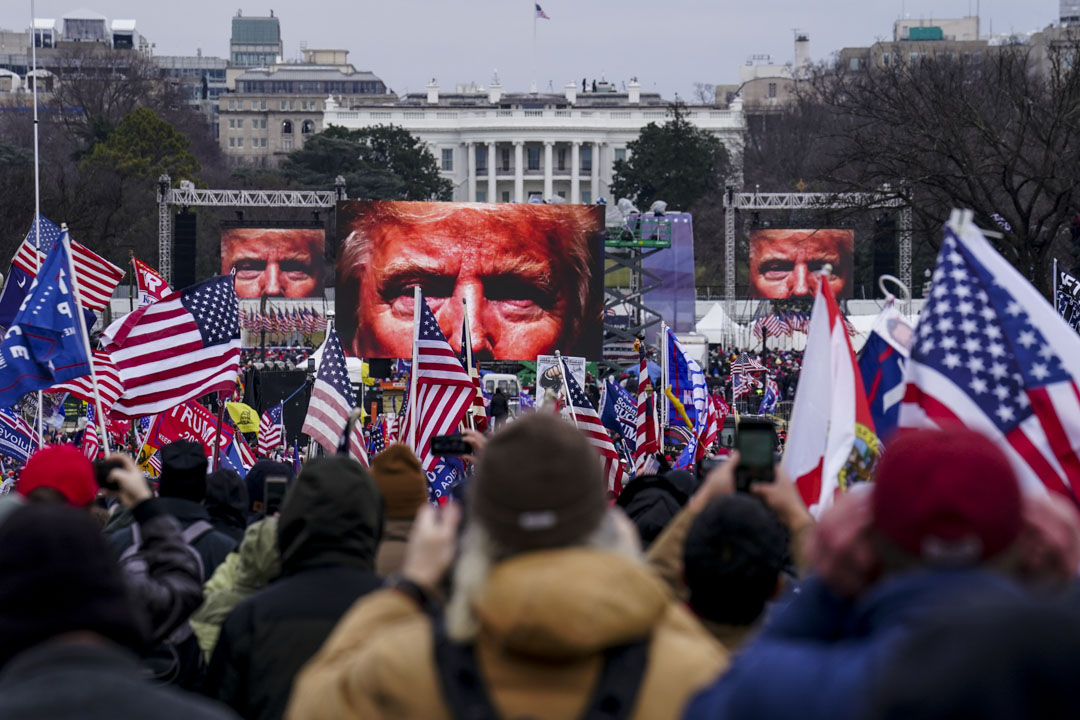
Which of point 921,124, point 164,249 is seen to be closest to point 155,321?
point 921,124

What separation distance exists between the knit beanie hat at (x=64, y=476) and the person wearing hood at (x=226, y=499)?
151cm

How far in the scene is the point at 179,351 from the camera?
1119 centimetres

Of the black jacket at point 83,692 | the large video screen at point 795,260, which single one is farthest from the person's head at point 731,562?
the large video screen at point 795,260

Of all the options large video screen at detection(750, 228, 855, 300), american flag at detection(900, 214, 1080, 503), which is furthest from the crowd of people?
large video screen at detection(750, 228, 855, 300)

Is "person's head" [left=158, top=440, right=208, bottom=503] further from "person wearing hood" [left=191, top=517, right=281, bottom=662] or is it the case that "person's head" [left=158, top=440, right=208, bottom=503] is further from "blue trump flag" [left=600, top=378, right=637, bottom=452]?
"blue trump flag" [left=600, top=378, right=637, bottom=452]

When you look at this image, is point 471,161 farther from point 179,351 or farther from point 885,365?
point 885,365

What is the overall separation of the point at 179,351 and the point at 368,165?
8111cm

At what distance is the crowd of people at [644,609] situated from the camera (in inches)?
73.4

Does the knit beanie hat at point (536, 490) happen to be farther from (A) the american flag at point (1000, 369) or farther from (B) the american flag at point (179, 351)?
(B) the american flag at point (179, 351)

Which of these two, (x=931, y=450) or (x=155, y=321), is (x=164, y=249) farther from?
(x=931, y=450)

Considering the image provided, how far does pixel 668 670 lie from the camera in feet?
8.31

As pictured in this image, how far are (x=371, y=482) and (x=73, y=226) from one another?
44342 mm

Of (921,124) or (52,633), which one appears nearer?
(52,633)

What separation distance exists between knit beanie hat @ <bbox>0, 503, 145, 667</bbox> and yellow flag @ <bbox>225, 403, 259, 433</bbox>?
53.0ft
